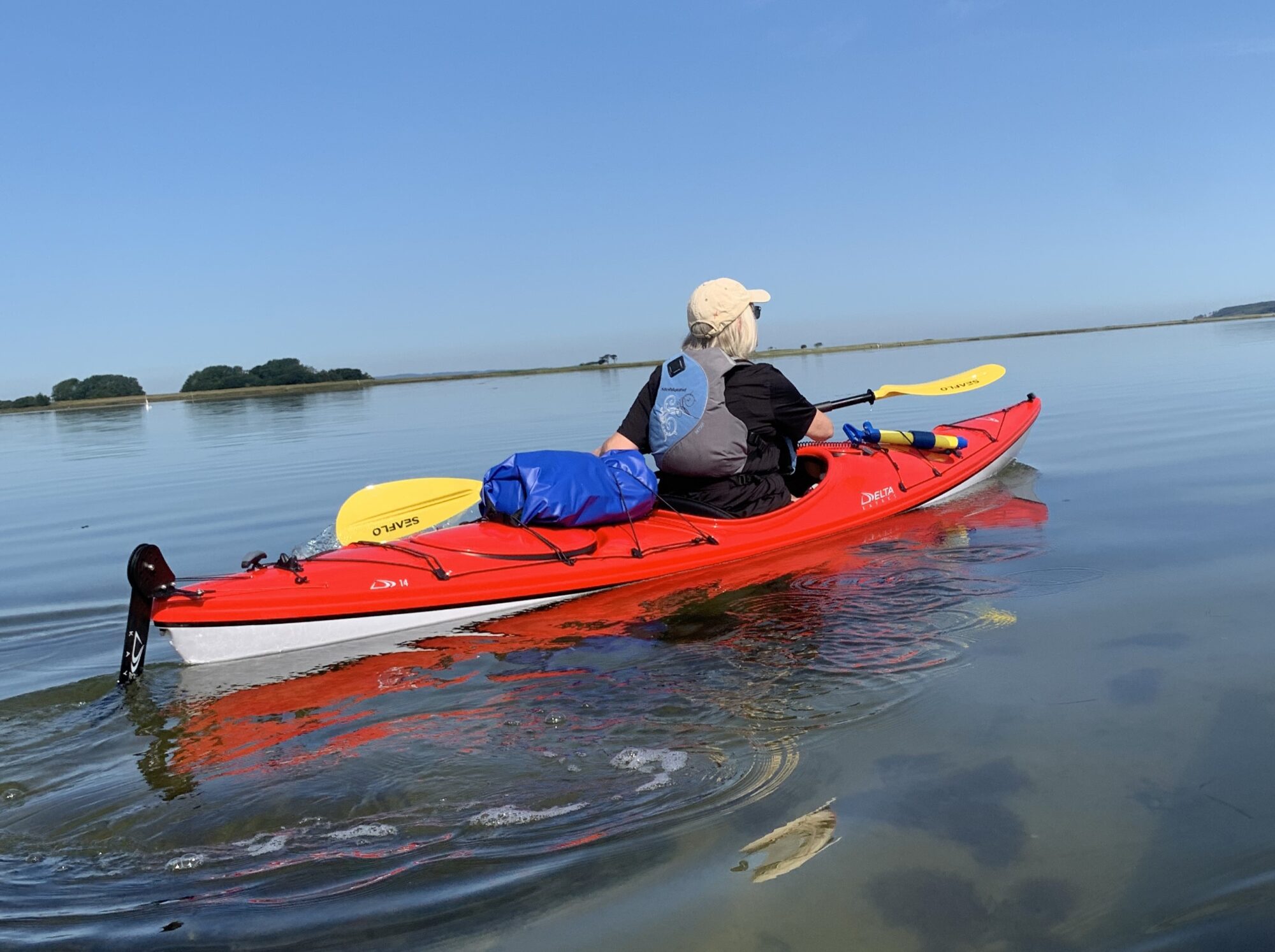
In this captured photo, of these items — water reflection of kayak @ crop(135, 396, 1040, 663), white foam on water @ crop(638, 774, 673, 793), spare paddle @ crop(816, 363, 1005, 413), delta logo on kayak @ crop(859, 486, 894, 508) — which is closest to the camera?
white foam on water @ crop(638, 774, 673, 793)

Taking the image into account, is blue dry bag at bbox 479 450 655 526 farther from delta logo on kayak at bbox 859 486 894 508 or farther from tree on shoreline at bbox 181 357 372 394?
tree on shoreline at bbox 181 357 372 394

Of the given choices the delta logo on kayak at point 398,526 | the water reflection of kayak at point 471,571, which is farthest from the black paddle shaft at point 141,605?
the delta logo on kayak at point 398,526

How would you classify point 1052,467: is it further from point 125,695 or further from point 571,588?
point 125,695

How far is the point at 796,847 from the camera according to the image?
7.51 ft

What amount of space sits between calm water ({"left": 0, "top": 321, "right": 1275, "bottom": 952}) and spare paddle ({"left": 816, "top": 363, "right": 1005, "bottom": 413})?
1287mm

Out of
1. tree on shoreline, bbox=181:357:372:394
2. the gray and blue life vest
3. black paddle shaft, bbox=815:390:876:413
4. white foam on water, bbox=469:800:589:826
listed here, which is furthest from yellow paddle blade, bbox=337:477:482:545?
tree on shoreline, bbox=181:357:372:394

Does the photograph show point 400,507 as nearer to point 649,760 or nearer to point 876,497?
point 649,760

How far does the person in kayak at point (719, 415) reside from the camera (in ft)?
17.5

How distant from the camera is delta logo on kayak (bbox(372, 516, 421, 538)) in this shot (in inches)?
195

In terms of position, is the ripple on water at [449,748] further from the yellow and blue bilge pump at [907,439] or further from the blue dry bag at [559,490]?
the yellow and blue bilge pump at [907,439]

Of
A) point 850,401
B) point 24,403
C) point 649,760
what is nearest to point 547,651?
point 649,760

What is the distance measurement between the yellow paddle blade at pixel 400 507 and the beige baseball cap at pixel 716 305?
63.5 inches

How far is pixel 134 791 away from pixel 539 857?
1457 millimetres

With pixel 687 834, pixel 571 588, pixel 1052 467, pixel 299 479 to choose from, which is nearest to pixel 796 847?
pixel 687 834
